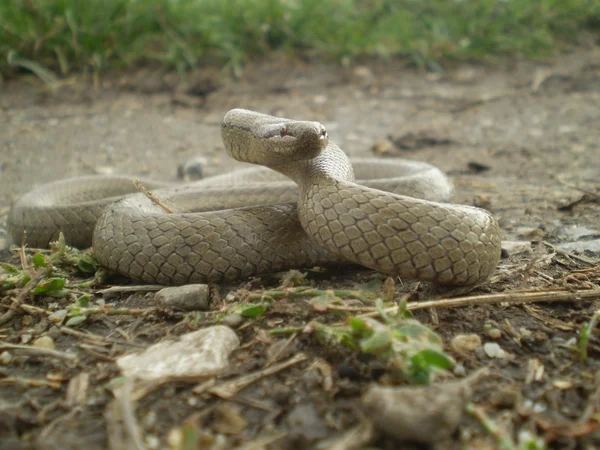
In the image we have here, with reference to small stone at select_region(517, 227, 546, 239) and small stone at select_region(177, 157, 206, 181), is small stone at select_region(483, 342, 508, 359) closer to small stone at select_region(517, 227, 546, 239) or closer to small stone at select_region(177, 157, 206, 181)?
small stone at select_region(517, 227, 546, 239)

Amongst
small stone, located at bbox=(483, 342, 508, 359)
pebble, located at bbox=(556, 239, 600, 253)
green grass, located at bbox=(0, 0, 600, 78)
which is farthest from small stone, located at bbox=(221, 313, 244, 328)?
green grass, located at bbox=(0, 0, 600, 78)

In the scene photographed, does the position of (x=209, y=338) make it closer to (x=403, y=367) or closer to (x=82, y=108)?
(x=403, y=367)

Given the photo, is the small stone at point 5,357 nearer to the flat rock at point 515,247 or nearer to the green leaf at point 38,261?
the green leaf at point 38,261

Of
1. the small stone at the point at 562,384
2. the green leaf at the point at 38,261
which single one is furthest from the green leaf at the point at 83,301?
the small stone at the point at 562,384

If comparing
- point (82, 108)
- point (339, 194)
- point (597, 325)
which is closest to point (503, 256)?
point (597, 325)

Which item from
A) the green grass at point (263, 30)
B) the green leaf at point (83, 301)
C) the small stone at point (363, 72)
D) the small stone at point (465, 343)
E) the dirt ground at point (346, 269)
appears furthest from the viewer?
the small stone at point (363, 72)

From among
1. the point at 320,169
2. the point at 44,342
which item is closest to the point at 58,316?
the point at 44,342

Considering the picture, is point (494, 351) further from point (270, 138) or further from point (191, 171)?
point (191, 171)
